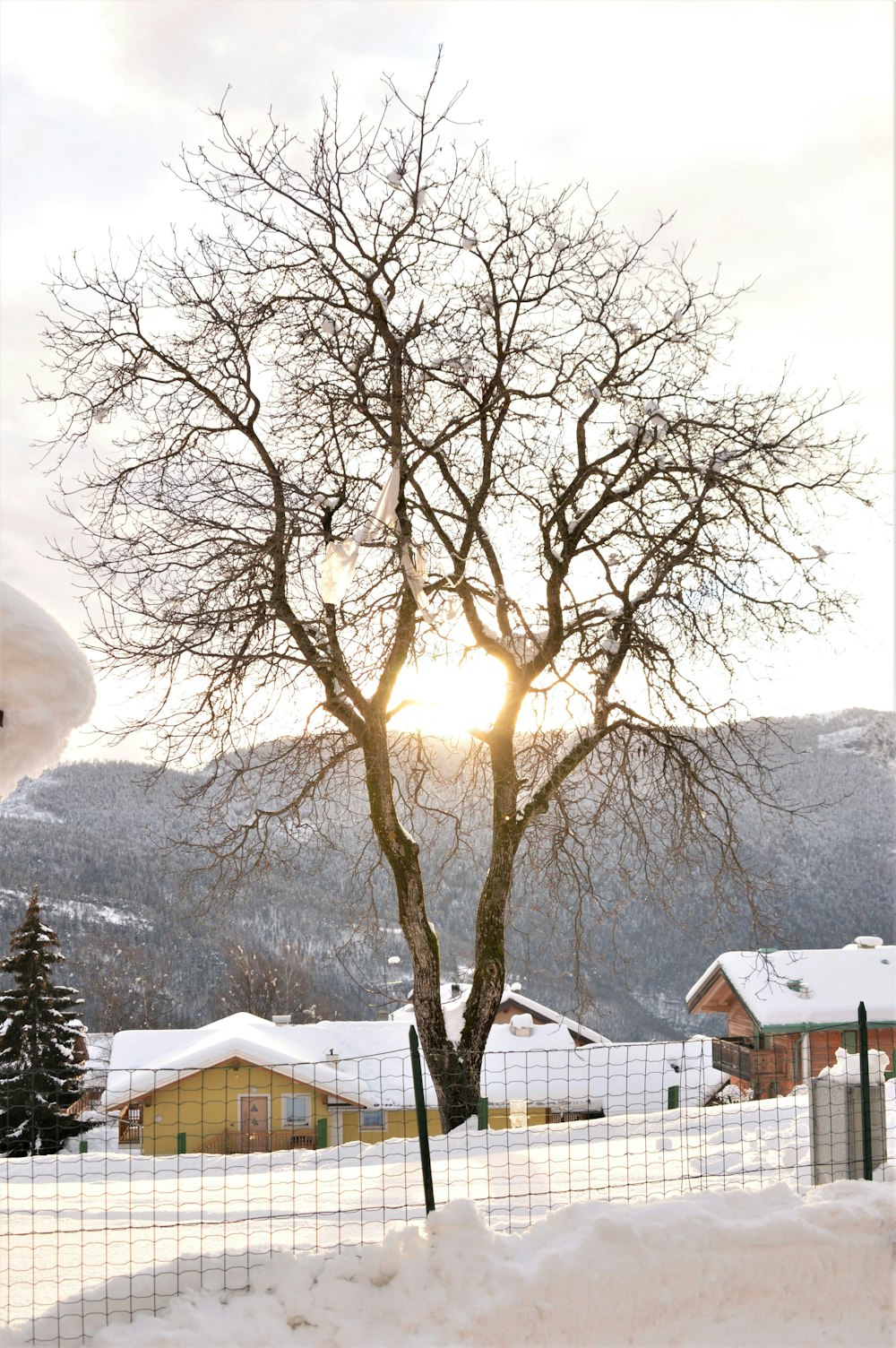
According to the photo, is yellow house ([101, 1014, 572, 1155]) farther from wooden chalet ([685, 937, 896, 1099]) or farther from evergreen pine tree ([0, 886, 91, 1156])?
wooden chalet ([685, 937, 896, 1099])

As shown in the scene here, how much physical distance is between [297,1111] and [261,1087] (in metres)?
4.45

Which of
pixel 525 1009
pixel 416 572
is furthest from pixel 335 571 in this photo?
pixel 525 1009

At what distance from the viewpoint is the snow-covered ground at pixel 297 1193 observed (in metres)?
5.30

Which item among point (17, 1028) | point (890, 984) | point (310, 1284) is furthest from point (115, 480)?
point (890, 984)

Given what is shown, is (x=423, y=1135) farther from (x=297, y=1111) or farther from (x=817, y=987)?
(x=297, y=1111)

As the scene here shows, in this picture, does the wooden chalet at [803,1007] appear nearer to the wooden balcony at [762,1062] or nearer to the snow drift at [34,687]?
the wooden balcony at [762,1062]

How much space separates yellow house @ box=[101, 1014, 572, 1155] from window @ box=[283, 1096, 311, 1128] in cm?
2

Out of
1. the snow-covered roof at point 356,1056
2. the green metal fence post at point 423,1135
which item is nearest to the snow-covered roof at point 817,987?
the snow-covered roof at point 356,1056

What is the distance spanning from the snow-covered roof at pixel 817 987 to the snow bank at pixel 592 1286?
1477cm

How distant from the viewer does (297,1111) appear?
2634 cm

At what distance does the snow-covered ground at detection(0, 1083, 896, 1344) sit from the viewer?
5305 mm

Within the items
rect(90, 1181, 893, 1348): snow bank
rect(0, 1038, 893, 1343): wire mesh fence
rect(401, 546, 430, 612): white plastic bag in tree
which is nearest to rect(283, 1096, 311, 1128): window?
rect(0, 1038, 893, 1343): wire mesh fence

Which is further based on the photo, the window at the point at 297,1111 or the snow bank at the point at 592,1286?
the window at the point at 297,1111

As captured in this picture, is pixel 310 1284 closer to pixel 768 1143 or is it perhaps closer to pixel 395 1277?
pixel 395 1277
